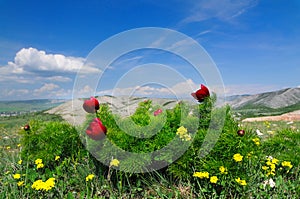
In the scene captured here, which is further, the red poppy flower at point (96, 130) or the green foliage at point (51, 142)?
the green foliage at point (51, 142)

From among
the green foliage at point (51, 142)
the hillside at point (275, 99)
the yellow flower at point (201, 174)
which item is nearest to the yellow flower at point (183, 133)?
the yellow flower at point (201, 174)

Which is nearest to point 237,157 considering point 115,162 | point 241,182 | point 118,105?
point 241,182

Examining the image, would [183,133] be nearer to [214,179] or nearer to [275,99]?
[214,179]

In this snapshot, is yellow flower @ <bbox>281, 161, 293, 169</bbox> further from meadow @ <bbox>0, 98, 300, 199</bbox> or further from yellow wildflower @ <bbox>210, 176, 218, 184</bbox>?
yellow wildflower @ <bbox>210, 176, 218, 184</bbox>

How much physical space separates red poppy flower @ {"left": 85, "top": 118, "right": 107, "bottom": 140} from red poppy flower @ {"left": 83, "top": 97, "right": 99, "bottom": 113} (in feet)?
1.08

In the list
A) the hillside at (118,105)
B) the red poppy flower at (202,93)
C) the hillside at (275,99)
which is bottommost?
the hillside at (275,99)

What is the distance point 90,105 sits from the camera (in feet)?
12.1

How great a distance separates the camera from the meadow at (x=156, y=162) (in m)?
3.13

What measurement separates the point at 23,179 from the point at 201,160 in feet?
8.70

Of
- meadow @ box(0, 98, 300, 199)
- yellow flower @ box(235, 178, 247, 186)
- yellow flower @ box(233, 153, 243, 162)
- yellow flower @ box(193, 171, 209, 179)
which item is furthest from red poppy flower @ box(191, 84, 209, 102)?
yellow flower @ box(235, 178, 247, 186)

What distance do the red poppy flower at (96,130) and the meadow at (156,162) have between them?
8 cm

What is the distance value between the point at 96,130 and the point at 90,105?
49 cm

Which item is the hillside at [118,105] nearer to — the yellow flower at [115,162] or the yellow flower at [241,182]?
the yellow flower at [115,162]

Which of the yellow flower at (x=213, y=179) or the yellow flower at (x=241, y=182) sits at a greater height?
the yellow flower at (x=213, y=179)
